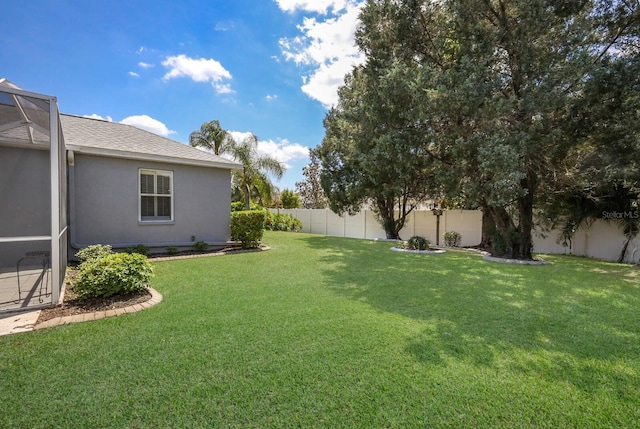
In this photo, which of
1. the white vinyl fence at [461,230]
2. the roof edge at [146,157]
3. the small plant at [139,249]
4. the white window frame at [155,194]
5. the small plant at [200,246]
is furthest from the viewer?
the white vinyl fence at [461,230]

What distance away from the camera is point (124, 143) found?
374 inches

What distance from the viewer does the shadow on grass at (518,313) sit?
10.6 feet

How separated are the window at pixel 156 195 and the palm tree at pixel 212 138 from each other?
13.5 meters

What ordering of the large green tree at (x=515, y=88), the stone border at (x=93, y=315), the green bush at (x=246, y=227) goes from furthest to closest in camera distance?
the green bush at (x=246, y=227)
the large green tree at (x=515, y=88)
the stone border at (x=93, y=315)

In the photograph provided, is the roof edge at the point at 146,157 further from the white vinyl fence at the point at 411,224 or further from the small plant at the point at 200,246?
the white vinyl fence at the point at 411,224

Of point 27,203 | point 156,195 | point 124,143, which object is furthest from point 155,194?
point 27,203

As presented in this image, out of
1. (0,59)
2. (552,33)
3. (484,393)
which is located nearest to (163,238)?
(0,59)

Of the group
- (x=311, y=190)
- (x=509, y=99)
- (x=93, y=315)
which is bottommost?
(x=93, y=315)

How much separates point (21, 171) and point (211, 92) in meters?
9.02

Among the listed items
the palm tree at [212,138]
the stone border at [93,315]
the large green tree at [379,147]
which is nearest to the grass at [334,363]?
the stone border at [93,315]

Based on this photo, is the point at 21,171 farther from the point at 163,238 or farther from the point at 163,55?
the point at 163,55

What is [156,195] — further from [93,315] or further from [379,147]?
[379,147]

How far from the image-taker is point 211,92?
1448cm

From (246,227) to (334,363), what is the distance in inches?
334
